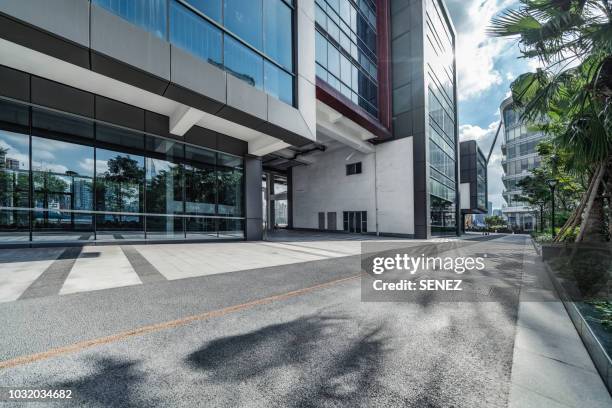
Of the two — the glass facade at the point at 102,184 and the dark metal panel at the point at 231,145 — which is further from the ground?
the dark metal panel at the point at 231,145

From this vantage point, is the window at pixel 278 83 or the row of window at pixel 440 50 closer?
the window at pixel 278 83

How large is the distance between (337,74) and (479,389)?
2060cm

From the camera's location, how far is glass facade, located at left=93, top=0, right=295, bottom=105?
27.7 ft

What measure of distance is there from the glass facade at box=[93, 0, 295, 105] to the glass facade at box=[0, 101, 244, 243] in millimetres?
4985

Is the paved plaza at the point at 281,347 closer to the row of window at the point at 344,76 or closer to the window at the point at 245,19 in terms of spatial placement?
the window at the point at 245,19

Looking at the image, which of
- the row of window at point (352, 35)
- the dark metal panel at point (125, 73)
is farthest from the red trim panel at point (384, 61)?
the dark metal panel at point (125, 73)

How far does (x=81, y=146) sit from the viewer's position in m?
10.8

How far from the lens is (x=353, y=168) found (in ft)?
90.3

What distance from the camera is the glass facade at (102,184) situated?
30.8 ft

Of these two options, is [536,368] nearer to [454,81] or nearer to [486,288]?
[486,288]

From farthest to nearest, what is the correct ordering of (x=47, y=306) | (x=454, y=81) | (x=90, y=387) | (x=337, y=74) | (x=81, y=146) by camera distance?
1. (x=454, y=81)
2. (x=337, y=74)
3. (x=81, y=146)
4. (x=47, y=306)
5. (x=90, y=387)

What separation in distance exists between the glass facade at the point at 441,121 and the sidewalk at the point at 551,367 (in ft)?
70.0

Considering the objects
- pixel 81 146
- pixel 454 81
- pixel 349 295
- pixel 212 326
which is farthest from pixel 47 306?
pixel 454 81

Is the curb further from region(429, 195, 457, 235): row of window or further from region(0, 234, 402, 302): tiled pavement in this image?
region(429, 195, 457, 235): row of window
